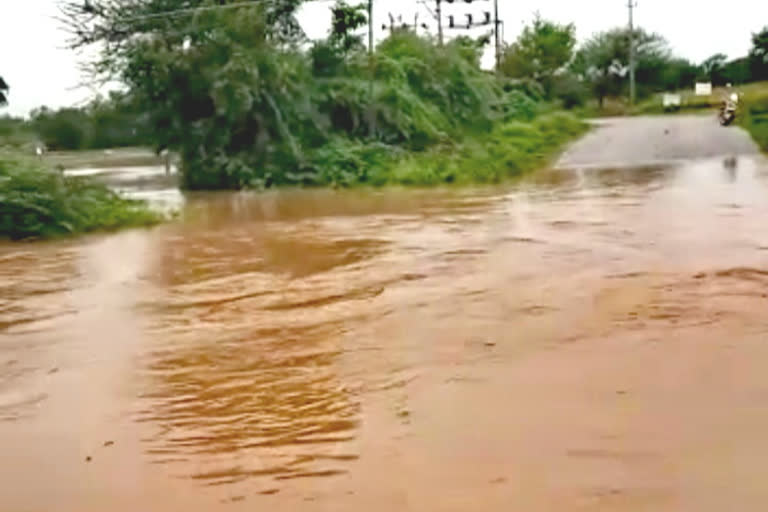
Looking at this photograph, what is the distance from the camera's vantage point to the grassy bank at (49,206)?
52.4 ft

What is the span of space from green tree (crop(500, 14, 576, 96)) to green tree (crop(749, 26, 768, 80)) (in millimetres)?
8649

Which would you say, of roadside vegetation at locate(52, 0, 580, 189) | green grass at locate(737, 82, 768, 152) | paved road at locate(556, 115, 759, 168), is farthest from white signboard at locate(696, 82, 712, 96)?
roadside vegetation at locate(52, 0, 580, 189)

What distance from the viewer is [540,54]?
53.1m

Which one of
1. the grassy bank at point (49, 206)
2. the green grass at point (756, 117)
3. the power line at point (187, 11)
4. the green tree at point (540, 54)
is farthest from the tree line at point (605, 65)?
the grassy bank at point (49, 206)

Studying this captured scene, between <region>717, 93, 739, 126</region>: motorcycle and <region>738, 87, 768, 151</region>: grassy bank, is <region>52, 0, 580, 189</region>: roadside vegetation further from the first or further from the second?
<region>717, 93, 739, 126</region>: motorcycle

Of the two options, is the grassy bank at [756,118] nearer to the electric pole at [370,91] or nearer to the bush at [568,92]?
the electric pole at [370,91]

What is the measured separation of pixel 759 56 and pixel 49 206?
45966mm

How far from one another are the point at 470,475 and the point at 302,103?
1967cm

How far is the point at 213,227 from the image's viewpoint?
16.5 m

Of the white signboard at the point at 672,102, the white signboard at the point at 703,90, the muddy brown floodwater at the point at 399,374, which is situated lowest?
the muddy brown floodwater at the point at 399,374

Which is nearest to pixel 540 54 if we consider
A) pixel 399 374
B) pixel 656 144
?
pixel 656 144

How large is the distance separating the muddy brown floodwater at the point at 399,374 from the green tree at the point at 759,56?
42.2 m

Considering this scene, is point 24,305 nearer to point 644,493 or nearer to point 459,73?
point 644,493

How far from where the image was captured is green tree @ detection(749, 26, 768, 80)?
2067 inches
